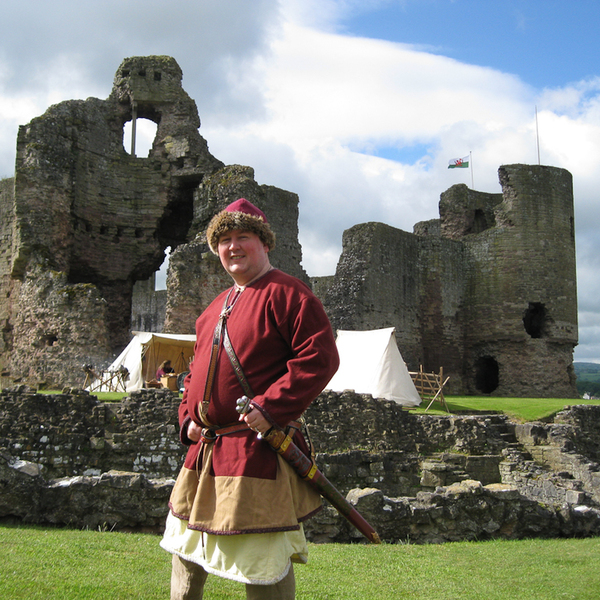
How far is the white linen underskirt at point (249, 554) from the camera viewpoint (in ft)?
10.6

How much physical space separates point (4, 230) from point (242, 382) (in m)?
20.4

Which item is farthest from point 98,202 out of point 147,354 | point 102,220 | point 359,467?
point 359,467

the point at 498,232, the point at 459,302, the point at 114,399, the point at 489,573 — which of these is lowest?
the point at 489,573

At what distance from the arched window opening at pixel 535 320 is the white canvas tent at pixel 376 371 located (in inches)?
465

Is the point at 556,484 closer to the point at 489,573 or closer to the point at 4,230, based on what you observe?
the point at 489,573

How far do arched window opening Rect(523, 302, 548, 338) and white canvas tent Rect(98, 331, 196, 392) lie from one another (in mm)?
16218

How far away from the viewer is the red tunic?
3.34 m

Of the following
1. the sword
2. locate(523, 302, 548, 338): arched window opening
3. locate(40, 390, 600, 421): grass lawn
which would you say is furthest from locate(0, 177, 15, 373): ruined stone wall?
locate(523, 302, 548, 338): arched window opening

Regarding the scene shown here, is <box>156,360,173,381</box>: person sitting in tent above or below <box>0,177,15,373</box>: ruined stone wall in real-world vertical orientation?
below

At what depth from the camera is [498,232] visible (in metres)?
28.1

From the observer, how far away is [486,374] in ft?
95.0

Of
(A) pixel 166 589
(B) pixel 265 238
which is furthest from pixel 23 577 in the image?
(B) pixel 265 238

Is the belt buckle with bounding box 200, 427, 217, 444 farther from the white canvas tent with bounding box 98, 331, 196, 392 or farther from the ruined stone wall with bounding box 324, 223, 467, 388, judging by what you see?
the ruined stone wall with bounding box 324, 223, 467, 388

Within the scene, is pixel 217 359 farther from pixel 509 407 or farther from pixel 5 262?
pixel 5 262
